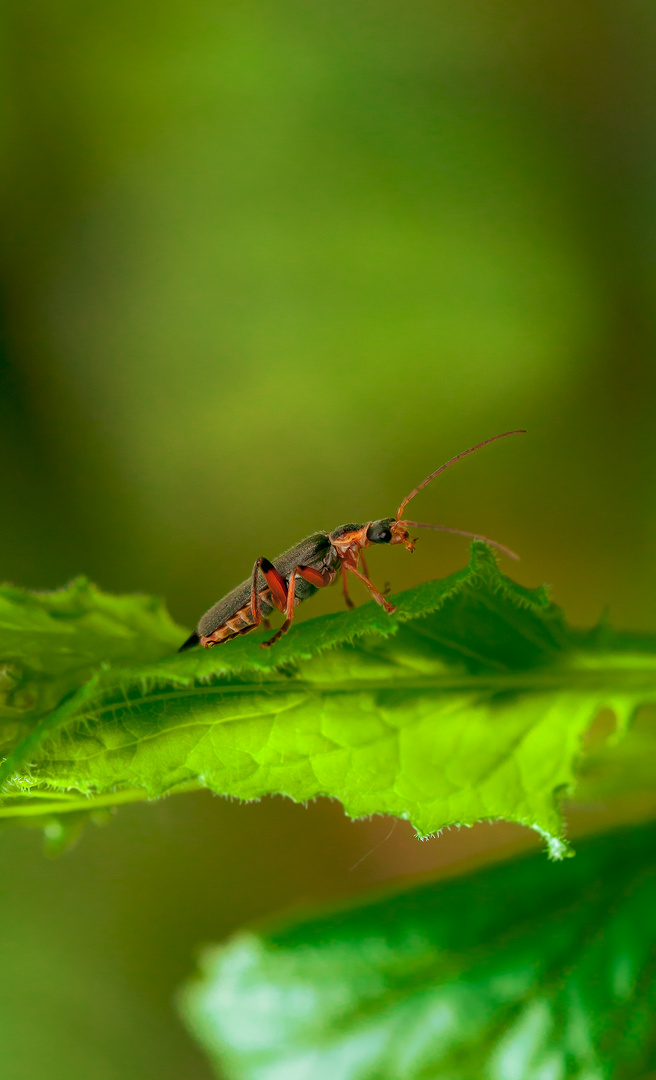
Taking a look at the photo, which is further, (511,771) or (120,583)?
(120,583)

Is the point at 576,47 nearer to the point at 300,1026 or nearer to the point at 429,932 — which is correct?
the point at 429,932

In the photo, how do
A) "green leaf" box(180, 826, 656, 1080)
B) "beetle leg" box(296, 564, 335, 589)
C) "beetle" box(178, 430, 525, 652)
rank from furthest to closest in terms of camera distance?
"beetle leg" box(296, 564, 335, 589) → "beetle" box(178, 430, 525, 652) → "green leaf" box(180, 826, 656, 1080)

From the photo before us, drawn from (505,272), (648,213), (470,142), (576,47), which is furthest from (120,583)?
(576,47)

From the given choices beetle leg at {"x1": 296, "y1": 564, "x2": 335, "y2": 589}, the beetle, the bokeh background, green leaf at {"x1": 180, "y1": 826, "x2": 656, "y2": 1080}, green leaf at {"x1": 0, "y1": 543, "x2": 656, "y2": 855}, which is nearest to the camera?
green leaf at {"x1": 0, "y1": 543, "x2": 656, "y2": 855}

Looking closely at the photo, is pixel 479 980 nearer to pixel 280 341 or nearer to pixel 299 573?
pixel 299 573

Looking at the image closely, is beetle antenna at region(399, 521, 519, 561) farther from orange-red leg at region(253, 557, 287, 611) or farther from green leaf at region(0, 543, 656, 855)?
orange-red leg at region(253, 557, 287, 611)

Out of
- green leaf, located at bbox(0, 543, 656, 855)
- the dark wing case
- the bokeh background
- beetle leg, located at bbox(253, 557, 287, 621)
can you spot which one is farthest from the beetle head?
green leaf, located at bbox(0, 543, 656, 855)
